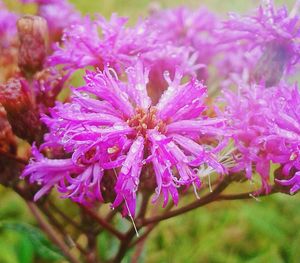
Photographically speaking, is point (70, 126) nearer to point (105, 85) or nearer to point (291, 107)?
point (105, 85)

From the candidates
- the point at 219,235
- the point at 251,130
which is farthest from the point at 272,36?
the point at 219,235

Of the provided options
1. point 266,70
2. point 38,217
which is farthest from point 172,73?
point 38,217

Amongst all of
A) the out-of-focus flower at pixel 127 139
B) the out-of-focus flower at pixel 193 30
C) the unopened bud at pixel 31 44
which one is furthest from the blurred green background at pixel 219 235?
the out-of-focus flower at pixel 127 139

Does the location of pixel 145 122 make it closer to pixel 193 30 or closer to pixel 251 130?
pixel 251 130

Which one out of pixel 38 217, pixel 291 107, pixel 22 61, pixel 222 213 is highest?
pixel 291 107

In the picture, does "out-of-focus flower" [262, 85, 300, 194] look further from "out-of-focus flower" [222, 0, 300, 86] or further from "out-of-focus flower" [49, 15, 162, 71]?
"out-of-focus flower" [49, 15, 162, 71]


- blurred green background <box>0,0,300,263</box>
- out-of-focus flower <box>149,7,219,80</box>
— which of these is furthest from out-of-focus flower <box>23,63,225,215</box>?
blurred green background <box>0,0,300,263</box>
